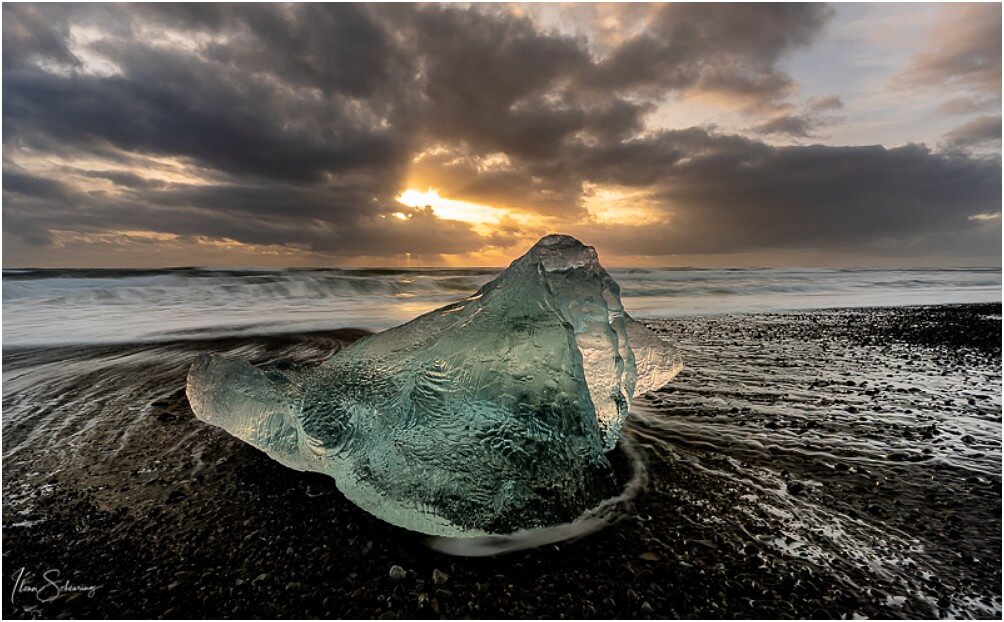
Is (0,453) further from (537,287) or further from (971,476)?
(971,476)

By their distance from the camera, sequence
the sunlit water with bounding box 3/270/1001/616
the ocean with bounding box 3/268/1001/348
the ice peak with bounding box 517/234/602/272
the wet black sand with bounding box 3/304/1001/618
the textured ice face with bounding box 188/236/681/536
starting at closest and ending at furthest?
the wet black sand with bounding box 3/304/1001/618 < the sunlit water with bounding box 3/270/1001/616 < the textured ice face with bounding box 188/236/681/536 < the ice peak with bounding box 517/234/602/272 < the ocean with bounding box 3/268/1001/348

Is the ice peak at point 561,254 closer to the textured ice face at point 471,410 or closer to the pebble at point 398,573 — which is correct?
the textured ice face at point 471,410

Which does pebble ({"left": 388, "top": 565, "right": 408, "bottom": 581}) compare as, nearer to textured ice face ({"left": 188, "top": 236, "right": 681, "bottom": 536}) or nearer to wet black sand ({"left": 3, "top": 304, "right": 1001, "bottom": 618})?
wet black sand ({"left": 3, "top": 304, "right": 1001, "bottom": 618})

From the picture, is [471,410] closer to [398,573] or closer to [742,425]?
[398,573]

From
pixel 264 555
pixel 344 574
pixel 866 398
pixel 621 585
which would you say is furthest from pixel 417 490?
pixel 866 398

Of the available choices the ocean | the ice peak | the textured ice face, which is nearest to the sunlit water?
the textured ice face

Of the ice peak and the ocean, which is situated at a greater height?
the ice peak
